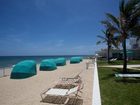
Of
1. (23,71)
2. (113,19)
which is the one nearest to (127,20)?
(113,19)

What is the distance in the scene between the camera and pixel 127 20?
51.2 feet

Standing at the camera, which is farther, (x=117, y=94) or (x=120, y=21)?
(x=120, y=21)

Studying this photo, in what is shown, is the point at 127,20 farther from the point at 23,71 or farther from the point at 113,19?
the point at 23,71

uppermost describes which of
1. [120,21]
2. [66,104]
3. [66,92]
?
[120,21]

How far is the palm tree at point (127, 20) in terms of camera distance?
15.0 m

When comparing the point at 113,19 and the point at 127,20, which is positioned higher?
the point at 113,19

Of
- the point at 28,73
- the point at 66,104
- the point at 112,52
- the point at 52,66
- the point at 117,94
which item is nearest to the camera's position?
the point at 66,104

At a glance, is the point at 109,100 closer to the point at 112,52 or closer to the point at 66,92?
the point at 66,92

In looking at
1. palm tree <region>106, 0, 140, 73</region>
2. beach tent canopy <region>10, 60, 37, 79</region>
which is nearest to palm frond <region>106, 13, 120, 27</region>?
palm tree <region>106, 0, 140, 73</region>

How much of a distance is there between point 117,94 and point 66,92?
8.66 ft

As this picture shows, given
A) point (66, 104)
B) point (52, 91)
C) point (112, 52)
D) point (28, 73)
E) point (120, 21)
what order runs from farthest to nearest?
point (112, 52), point (120, 21), point (28, 73), point (52, 91), point (66, 104)

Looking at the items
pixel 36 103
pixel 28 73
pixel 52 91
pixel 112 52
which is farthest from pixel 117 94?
pixel 112 52

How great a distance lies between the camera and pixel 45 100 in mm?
6969

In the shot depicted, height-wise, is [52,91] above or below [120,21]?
below
